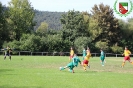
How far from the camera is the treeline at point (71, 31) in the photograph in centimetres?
6650

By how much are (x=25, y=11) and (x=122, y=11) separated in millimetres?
44931

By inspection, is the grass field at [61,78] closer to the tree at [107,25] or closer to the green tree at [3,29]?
the green tree at [3,29]

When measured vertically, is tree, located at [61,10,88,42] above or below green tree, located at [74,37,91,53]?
above

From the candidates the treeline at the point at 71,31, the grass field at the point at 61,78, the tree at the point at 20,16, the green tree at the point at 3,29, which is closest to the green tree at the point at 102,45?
the treeline at the point at 71,31

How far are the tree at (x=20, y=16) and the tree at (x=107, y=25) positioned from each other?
18.6m

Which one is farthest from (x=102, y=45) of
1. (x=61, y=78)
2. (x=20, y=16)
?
(x=61, y=78)

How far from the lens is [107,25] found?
71.1 m

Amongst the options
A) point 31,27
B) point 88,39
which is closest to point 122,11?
point 88,39

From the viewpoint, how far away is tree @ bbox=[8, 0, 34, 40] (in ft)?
231

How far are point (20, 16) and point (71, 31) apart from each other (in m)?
14.2

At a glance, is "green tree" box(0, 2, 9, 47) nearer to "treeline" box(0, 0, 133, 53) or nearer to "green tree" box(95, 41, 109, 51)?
"treeline" box(0, 0, 133, 53)

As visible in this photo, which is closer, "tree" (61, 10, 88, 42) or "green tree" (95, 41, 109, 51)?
"green tree" (95, 41, 109, 51)

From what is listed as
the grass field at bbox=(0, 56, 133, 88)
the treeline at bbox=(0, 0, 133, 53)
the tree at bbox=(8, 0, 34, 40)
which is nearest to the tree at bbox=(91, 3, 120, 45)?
the treeline at bbox=(0, 0, 133, 53)

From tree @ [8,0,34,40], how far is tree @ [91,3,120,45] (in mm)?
18581
